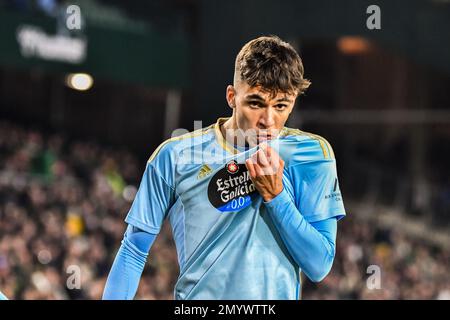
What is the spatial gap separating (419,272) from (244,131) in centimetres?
1992

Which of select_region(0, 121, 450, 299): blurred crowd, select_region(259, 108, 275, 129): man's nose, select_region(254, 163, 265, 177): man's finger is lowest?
select_region(0, 121, 450, 299): blurred crowd

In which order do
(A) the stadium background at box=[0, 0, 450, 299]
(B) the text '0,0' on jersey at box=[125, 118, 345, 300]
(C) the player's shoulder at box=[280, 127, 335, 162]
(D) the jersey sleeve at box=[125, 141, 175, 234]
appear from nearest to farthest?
(B) the text '0,0' on jersey at box=[125, 118, 345, 300] → (C) the player's shoulder at box=[280, 127, 335, 162] → (D) the jersey sleeve at box=[125, 141, 175, 234] → (A) the stadium background at box=[0, 0, 450, 299]

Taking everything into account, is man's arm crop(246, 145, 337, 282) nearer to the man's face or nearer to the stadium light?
the man's face

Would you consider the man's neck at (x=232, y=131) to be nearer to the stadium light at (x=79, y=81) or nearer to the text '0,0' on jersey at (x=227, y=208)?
the text '0,0' on jersey at (x=227, y=208)

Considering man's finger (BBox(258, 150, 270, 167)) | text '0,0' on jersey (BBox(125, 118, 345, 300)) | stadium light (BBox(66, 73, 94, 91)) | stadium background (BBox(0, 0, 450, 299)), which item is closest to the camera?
man's finger (BBox(258, 150, 270, 167))

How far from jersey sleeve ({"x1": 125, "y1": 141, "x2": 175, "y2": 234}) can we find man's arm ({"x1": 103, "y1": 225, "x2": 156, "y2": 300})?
49 millimetres

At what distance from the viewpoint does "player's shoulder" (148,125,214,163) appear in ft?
12.3

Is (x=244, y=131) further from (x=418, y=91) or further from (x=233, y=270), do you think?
(x=418, y=91)

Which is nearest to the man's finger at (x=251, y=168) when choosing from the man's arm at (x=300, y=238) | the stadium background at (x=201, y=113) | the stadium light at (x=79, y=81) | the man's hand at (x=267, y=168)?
the man's hand at (x=267, y=168)

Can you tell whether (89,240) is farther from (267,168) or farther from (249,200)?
(267,168)

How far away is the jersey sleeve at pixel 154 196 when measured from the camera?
12.2ft

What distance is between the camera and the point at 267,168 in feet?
11.1

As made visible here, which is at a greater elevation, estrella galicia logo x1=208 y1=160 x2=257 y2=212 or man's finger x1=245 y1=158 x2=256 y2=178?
man's finger x1=245 y1=158 x2=256 y2=178

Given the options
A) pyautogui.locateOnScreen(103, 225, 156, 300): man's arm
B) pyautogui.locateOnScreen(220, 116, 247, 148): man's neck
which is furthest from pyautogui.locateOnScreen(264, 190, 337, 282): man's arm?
pyautogui.locateOnScreen(103, 225, 156, 300): man's arm
